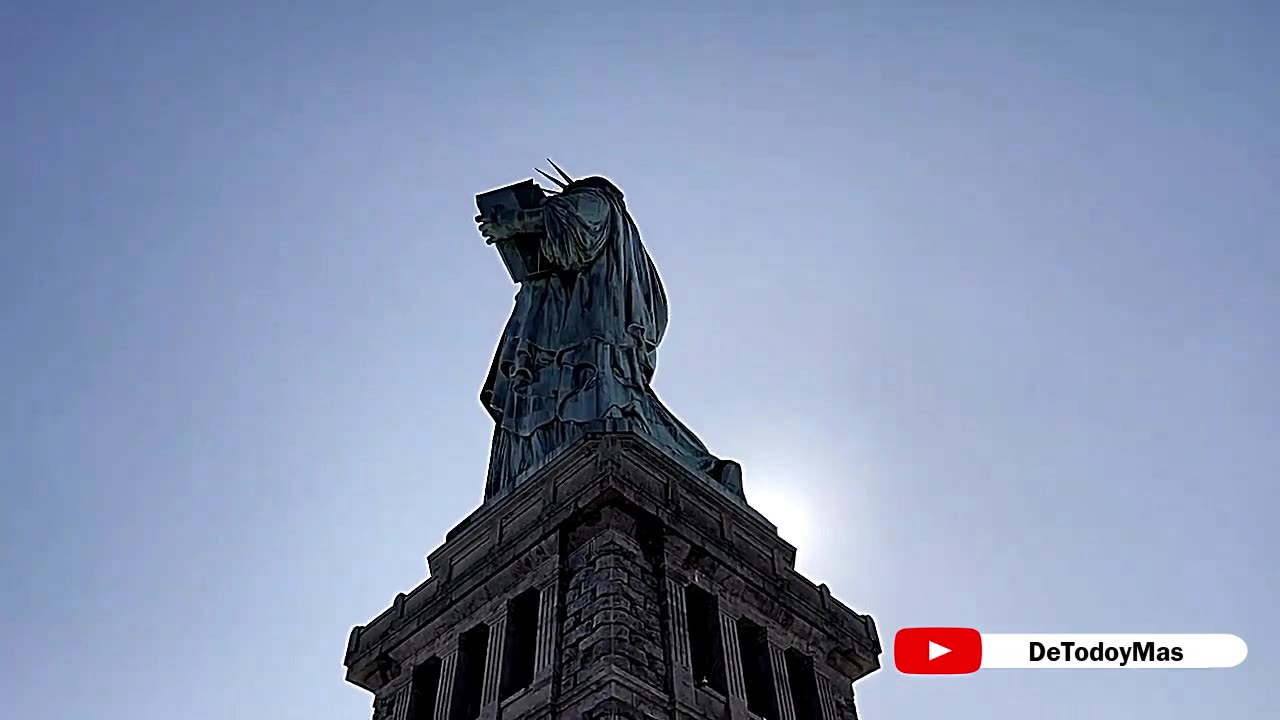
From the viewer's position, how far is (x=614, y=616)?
15578mm

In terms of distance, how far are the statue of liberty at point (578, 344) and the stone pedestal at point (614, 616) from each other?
1662 millimetres

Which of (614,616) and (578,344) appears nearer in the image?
(614,616)

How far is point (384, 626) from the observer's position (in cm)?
1912

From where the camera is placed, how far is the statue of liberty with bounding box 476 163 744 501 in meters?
20.7

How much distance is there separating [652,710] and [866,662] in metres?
5.68

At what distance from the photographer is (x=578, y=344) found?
22125 millimetres

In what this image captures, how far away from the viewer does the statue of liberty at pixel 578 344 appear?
2073 cm

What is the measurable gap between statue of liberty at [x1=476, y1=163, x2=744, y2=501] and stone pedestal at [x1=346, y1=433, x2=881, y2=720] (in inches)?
65.5

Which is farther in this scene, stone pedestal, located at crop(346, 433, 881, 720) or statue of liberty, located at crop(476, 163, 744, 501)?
statue of liberty, located at crop(476, 163, 744, 501)

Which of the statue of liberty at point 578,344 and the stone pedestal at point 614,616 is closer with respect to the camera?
the stone pedestal at point 614,616

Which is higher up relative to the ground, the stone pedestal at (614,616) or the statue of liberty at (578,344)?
the statue of liberty at (578,344)

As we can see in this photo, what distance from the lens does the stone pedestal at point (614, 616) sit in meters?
15.5

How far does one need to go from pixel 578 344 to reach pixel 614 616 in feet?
24.4

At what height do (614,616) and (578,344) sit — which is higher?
(578,344)
